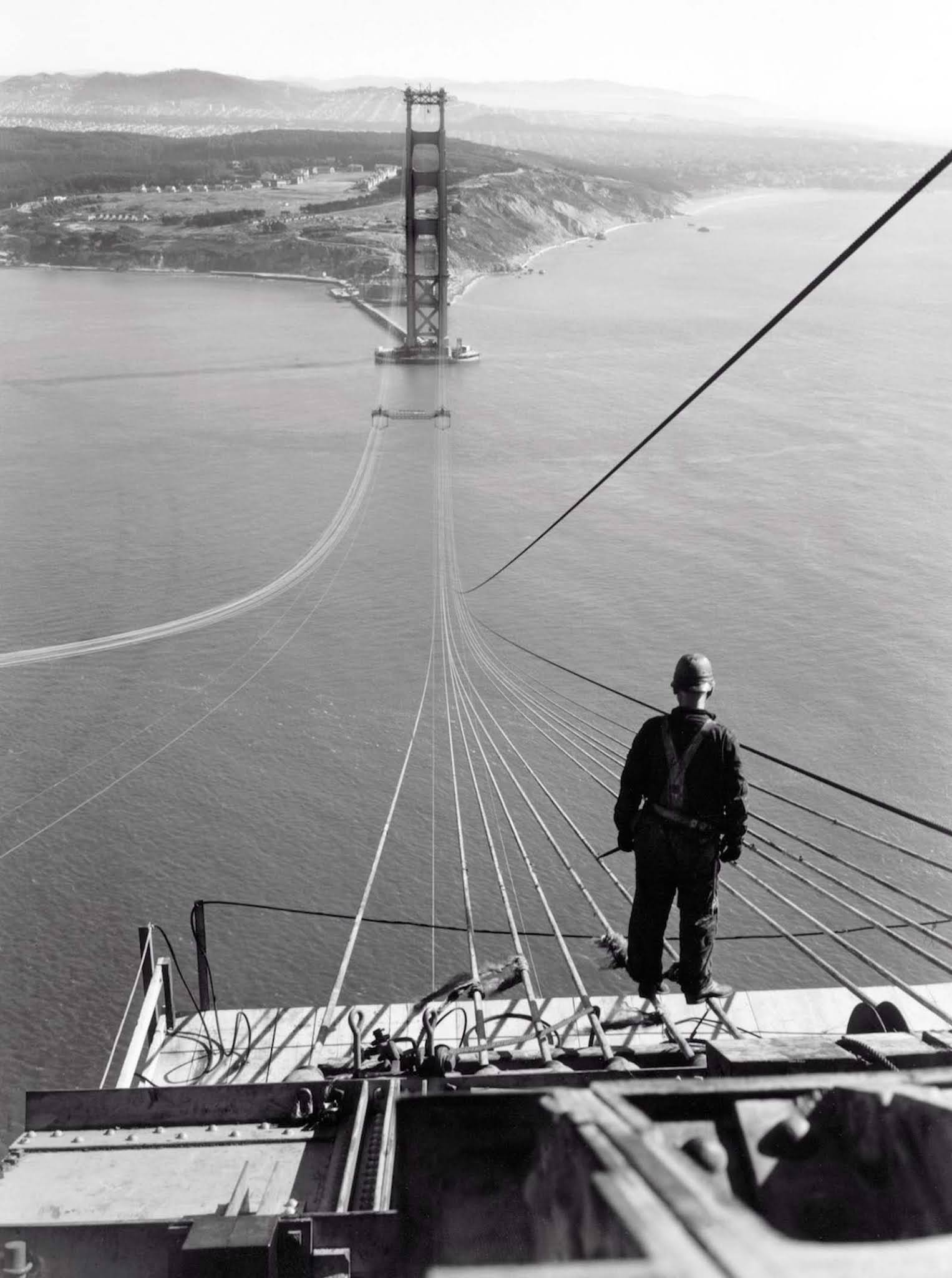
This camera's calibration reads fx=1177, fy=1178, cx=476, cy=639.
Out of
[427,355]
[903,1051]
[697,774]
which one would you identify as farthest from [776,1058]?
[427,355]

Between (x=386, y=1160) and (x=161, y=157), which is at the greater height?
(x=161, y=157)

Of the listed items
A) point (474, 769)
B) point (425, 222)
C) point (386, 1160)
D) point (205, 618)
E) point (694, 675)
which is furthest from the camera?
point (425, 222)

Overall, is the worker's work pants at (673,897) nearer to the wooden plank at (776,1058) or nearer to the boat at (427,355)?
the wooden plank at (776,1058)

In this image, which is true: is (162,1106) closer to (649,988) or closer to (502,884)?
(649,988)

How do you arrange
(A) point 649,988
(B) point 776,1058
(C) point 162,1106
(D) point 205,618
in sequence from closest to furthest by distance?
(B) point 776,1058 < (C) point 162,1106 < (A) point 649,988 < (D) point 205,618

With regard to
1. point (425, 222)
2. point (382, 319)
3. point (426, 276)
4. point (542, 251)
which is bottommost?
point (382, 319)

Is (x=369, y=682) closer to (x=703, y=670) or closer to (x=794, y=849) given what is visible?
(x=794, y=849)

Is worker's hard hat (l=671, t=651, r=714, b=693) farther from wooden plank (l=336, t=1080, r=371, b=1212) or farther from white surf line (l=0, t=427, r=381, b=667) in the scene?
white surf line (l=0, t=427, r=381, b=667)
